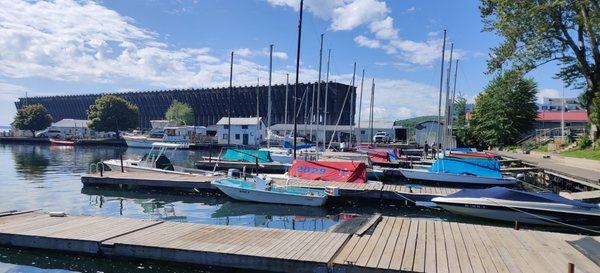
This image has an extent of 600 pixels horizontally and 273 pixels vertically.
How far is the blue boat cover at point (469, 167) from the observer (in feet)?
100

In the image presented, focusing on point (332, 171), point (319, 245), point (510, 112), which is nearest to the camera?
point (319, 245)

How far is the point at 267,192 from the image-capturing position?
22.9m

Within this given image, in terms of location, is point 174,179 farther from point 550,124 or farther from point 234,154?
point 550,124

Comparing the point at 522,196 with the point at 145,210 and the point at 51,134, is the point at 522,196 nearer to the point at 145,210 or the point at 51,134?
the point at 145,210

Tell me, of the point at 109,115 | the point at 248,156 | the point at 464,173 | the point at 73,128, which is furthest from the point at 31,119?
the point at 464,173

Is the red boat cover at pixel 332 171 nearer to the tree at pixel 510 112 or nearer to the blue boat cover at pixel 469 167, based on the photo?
the blue boat cover at pixel 469 167

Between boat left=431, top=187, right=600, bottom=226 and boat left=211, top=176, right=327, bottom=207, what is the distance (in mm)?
6246

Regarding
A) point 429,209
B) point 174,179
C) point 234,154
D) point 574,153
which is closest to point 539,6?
point 574,153

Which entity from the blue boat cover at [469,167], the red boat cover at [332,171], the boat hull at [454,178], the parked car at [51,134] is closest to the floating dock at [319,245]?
the red boat cover at [332,171]

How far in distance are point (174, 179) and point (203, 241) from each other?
16.2 meters

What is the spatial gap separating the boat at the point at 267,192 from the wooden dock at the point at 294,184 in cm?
198

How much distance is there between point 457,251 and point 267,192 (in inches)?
501

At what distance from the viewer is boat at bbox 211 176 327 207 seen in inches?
877

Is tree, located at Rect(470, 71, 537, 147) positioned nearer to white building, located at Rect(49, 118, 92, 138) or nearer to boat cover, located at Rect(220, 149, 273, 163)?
boat cover, located at Rect(220, 149, 273, 163)
